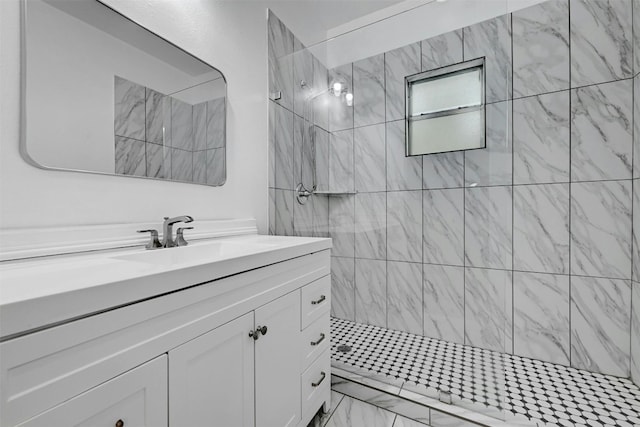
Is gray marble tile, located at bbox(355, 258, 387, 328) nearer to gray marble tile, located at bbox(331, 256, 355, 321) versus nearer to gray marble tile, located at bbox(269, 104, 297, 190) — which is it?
gray marble tile, located at bbox(331, 256, 355, 321)

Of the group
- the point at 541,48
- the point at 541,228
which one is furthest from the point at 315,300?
the point at 541,48

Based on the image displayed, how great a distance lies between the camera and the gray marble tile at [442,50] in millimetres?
1946

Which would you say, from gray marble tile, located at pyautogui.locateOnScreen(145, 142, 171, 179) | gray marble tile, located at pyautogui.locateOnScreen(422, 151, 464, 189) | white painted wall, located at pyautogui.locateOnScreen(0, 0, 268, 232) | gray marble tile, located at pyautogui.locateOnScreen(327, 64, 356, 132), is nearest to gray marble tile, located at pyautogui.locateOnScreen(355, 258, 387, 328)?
gray marble tile, located at pyautogui.locateOnScreen(422, 151, 464, 189)

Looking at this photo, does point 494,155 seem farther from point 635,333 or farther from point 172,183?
point 172,183

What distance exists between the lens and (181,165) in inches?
51.6

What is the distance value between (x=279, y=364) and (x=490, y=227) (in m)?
1.60

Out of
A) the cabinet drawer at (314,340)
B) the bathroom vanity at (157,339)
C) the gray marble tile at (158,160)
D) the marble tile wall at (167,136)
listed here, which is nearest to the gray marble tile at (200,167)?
the marble tile wall at (167,136)

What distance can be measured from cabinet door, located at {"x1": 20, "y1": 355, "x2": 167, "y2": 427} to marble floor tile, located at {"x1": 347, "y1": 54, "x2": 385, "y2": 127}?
2031mm

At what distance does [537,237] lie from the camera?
5.95 feet

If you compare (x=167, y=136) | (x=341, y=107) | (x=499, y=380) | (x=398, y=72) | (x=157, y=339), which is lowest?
(x=499, y=380)

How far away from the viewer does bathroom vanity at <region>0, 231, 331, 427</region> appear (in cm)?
46

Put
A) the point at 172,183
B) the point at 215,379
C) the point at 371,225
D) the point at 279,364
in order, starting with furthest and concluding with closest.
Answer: the point at 371,225, the point at 172,183, the point at 279,364, the point at 215,379

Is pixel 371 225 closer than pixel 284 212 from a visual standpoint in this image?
No

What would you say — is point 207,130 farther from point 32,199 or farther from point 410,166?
point 410,166
